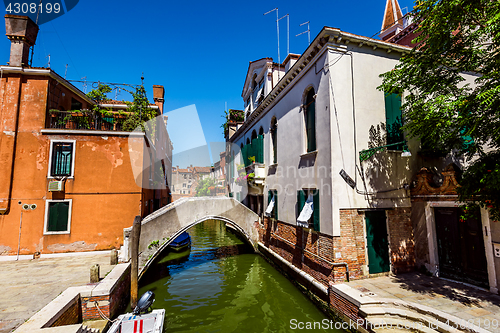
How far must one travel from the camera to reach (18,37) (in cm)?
1114

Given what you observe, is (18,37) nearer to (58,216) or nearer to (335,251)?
(58,216)

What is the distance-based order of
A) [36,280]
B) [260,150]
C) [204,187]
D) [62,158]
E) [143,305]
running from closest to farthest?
[143,305] → [36,280] → [62,158] → [260,150] → [204,187]

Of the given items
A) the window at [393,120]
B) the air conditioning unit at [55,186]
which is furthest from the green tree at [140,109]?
the window at [393,120]

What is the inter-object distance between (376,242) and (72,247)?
1197 centimetres

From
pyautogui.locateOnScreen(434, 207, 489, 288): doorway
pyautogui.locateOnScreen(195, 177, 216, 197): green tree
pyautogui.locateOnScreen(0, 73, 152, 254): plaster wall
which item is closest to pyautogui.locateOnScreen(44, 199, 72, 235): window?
pyautogui.locateOnScreen(0, 73, 152, 254): plaster wall

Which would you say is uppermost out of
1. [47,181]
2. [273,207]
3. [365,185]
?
Answer: [47,181]

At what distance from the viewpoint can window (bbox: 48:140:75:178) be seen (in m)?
10.7

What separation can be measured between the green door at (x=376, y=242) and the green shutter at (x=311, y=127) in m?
3.01

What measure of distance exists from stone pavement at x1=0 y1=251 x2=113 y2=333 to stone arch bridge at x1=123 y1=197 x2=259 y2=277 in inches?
55.5

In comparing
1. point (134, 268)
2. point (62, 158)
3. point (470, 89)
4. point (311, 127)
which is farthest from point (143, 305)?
point (470, 89)

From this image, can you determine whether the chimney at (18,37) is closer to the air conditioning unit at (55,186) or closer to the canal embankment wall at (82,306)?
the air conditioning unit at (55,186)

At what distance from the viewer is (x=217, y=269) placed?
11.7 m

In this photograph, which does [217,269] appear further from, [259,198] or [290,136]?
[290,136]

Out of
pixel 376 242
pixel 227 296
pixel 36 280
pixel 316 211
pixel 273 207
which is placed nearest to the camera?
pixel 36 280
